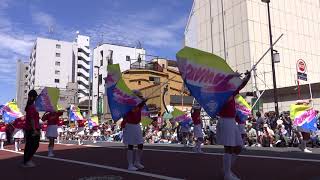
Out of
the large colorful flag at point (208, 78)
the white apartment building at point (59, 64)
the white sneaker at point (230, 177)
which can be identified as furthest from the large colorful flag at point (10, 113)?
the white apartment building at point (59, 64)

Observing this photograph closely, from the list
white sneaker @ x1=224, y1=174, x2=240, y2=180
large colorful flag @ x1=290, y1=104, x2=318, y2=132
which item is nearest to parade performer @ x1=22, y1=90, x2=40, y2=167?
white sneaker @ x1=224, y1=174, x2=240, y2=180

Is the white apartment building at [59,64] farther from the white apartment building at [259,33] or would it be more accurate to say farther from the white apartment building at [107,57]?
the white apartment building at [259,33]

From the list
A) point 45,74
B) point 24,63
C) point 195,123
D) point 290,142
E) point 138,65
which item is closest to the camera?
point 195,123

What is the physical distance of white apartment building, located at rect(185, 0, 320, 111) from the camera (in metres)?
44.4

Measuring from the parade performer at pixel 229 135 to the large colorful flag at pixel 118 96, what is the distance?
10.6ft

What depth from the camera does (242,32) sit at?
44.9 meters

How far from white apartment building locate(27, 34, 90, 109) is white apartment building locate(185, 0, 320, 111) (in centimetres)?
4904

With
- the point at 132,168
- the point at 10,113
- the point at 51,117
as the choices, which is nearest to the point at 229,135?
the point at 132,168

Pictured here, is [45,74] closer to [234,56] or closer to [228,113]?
[234,56]

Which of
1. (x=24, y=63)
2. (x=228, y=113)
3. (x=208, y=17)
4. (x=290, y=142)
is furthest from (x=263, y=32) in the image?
(x=24, y=63)

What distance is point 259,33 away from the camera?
148 ft

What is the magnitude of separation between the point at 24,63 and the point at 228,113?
116598 millimetres

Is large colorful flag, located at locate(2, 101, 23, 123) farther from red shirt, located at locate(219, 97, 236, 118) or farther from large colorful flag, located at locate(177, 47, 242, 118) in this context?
red shirt, located at locate(219, 97, 236, 118)

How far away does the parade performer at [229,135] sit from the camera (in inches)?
302
